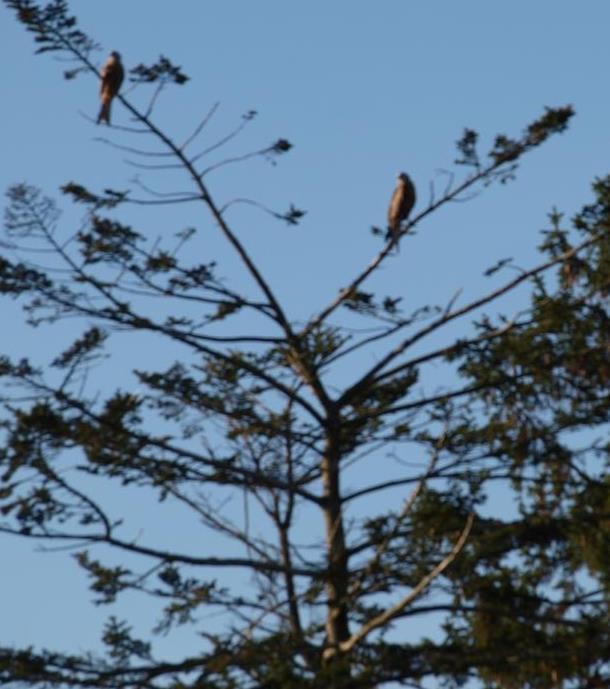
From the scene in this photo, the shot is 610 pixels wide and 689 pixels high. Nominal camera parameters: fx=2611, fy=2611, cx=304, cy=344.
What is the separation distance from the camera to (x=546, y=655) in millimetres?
23172

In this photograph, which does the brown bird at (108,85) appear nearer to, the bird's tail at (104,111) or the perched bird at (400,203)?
the bird's tail at (104,111)

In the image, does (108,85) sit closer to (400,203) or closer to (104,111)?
(104,111)

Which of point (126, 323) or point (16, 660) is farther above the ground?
point (126, 323)

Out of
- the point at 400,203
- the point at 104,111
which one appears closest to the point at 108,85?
the point at 104,111

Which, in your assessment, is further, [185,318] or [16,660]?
[185,318]

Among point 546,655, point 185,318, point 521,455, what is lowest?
point 546,655

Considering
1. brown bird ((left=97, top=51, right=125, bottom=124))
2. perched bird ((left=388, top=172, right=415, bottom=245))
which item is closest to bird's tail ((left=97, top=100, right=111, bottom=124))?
A: brown bird ((left=97, top=51, right=125, bottom=124))

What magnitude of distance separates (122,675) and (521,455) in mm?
4462

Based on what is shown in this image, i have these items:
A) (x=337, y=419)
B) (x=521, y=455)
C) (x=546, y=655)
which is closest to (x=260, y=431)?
(x=337, y=419)

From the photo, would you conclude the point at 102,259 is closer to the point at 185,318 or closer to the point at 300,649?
the point at 185,318

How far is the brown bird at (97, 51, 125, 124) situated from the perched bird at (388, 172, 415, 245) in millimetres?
2957

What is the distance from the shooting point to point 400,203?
85.9 ft

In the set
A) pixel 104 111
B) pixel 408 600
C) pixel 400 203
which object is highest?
pixel 104 111

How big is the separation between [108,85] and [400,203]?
3.14m
